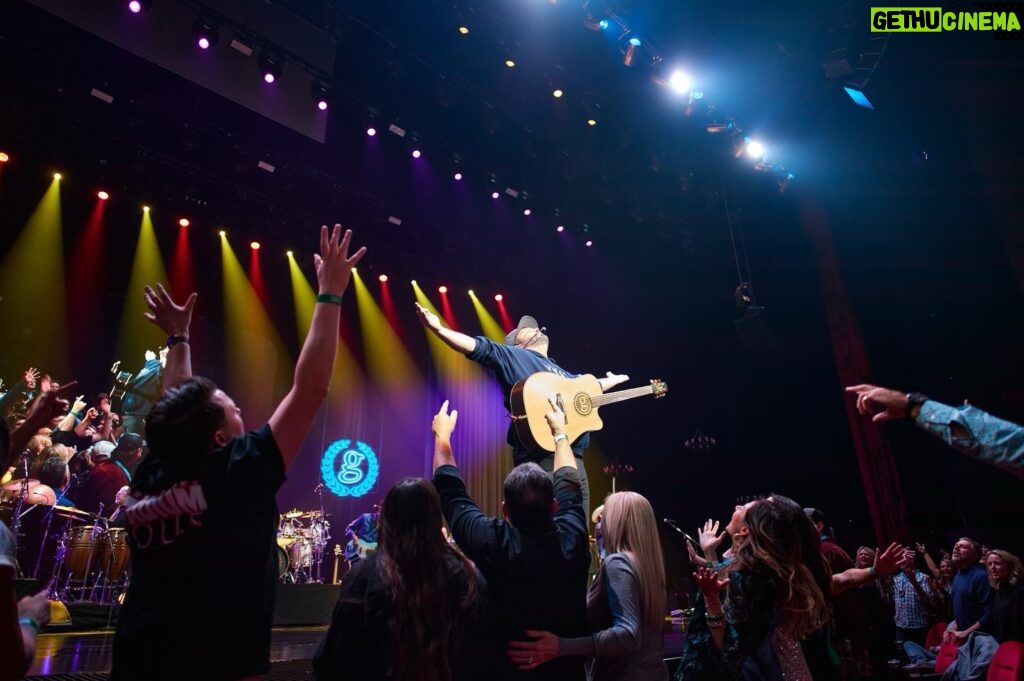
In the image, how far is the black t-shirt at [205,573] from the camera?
1333 millimetres

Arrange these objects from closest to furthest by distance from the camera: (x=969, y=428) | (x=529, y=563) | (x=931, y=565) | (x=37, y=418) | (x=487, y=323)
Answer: (x=969, y=428)
(x=37, y=418)
(x=529, y=563)
(x=931, y=565)
(x=487, y=323)

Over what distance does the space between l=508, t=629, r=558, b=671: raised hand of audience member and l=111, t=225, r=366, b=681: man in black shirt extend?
0.87 metres

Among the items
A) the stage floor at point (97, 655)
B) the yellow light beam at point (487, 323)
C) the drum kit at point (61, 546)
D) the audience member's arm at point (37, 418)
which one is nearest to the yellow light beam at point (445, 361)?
the yellow light beam at point (487, 323)

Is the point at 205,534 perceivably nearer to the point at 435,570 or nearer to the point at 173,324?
the point at 435,570

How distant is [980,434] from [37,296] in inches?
433

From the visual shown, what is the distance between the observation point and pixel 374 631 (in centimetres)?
185

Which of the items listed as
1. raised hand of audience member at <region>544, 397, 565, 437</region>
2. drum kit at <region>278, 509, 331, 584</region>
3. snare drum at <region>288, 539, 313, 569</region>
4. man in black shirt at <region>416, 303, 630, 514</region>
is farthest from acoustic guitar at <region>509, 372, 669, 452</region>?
snare drum at <region>288, 539, 313, 569</region>

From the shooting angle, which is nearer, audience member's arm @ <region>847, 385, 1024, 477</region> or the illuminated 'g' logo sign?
audience member's arm @ <region>847, 385, 1024, 477</region>

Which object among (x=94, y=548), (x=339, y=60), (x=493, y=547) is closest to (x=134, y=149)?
(x=339, y=60)

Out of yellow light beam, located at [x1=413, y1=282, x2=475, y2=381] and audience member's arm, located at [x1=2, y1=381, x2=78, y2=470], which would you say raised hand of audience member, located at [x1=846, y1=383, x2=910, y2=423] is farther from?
yellow light beam, located at [x1=413, y1=282, x2=475, y2=381]

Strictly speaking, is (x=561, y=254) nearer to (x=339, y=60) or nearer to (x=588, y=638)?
(x=339, y=60)

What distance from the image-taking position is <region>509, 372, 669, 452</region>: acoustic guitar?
362 centimetres

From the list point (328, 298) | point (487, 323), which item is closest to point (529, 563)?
point (328, 298)

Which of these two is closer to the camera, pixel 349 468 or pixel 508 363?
pixel 508 363
